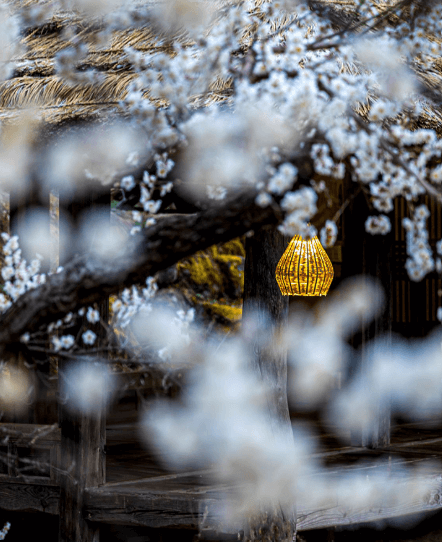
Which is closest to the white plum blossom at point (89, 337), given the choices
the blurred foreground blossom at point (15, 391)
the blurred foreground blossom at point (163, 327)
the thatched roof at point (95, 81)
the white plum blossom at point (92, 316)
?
the white plum blossom at point (92, 316)

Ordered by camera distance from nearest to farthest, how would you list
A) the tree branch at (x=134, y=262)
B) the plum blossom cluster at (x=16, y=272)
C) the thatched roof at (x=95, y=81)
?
1. the tree branch at (x=134, y=262)
2. the thatched roof at (x=95, y=81)
3. the plum blossom cluster at (x=16, y=272)

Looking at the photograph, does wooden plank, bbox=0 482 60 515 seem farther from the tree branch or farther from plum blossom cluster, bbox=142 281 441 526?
the tree branch

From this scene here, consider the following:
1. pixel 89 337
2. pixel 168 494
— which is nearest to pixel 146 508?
pixel 168 494

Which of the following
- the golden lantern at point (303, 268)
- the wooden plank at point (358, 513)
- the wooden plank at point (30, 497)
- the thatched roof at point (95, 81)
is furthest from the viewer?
the golden lantern at point (303, 268)

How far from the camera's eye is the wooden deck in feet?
14.3

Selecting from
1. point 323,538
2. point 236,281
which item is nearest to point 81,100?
point 323,538

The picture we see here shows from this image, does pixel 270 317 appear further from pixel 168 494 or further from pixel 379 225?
pixel 379 225

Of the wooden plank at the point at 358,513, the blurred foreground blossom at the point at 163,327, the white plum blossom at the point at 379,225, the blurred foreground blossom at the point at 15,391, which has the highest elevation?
the white plum blossom at the point at 379,225

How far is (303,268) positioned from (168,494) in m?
1.76

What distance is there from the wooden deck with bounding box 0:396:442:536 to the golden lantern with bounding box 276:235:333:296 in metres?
1.10

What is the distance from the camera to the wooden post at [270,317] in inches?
164

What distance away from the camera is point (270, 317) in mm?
4254

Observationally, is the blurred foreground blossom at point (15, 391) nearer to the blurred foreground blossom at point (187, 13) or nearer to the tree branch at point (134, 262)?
the blurred foreground blossom at point (187, 13)

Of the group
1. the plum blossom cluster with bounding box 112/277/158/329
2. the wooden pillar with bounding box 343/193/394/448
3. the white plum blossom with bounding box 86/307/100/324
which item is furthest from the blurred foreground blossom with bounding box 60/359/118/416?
the plum blossom cluster with bounding box 112/277/158/329
